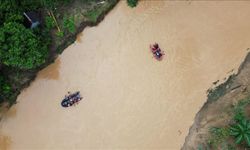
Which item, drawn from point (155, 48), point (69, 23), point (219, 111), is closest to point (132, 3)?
point (155, 48)

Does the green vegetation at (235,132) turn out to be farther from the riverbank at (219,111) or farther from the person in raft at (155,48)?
the person in raft at (155,48)

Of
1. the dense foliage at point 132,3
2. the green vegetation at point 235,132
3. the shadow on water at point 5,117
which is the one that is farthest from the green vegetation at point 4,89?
the green vegetation at point 235,132

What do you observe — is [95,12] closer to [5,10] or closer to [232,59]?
[5,10]

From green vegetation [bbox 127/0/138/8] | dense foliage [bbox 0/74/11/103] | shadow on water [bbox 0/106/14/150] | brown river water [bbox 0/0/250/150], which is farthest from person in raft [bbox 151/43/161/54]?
shadow on water [bbox 0/106/14/150]

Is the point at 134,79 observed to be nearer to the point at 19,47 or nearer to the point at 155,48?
the point at 155,48

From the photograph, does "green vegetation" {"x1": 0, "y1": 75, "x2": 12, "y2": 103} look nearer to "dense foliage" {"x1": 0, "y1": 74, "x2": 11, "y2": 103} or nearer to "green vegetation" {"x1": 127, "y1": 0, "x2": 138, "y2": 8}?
"dense foliage" {"x1": 0, "y1": 74, "x2": 11, "y2": 103}

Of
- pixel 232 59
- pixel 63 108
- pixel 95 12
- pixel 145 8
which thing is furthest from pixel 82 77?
pixel 232 59
